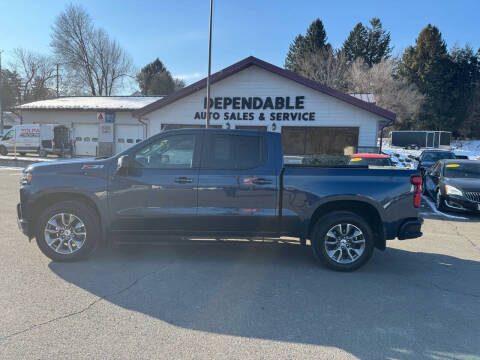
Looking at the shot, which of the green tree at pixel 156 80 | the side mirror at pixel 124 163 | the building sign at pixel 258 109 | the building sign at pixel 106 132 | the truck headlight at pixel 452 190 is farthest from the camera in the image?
the green tree at pixel 156 80

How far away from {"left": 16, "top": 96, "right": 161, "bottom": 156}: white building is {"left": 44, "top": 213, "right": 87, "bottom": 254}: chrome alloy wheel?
17.7 meters

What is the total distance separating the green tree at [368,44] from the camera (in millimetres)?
52188

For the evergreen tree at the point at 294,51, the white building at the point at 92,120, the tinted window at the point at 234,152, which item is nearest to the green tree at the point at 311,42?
the evergreen tree at the point at 294,51

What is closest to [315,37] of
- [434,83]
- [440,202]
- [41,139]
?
[434,83]

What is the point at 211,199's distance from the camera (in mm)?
4512

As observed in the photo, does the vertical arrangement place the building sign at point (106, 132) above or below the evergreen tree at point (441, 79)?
below

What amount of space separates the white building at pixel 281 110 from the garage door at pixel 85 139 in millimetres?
6789

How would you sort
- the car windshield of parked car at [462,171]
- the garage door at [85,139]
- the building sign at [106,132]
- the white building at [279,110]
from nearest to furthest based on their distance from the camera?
the car windshield of parked car at [462,171] < the white building at [279,110] < the building sign at [106,132] < the garage door at [85,139]

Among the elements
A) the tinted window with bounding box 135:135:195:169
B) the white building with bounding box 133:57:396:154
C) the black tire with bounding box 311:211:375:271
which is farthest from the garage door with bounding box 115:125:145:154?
the black tire with bounding box 311:211:375:271

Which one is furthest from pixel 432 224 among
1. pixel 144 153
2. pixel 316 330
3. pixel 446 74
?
pixel 446 74

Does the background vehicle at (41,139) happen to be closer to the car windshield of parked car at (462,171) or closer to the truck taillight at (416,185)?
the car windshield of parked car at (462,171)

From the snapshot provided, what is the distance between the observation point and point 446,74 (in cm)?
4519

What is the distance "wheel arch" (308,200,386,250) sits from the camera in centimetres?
459

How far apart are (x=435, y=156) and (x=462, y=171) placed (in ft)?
25.4
